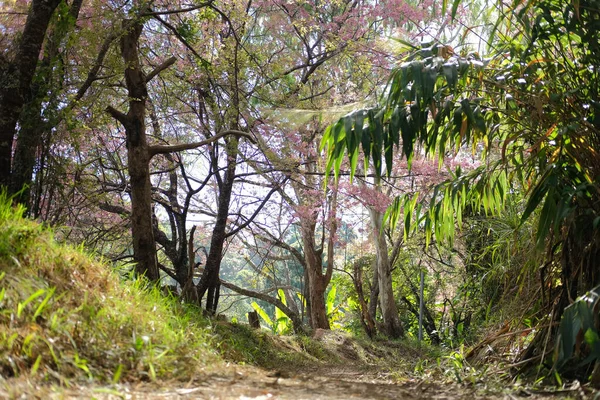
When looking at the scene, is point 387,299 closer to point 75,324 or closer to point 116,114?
point 116,114

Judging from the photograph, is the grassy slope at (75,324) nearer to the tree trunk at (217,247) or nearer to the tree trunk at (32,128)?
the tree trunk at (32,128)

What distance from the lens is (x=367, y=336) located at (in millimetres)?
9445

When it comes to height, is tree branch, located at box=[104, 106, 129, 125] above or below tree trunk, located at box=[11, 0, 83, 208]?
above

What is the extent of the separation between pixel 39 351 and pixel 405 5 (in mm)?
8321

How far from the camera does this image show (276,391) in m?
2.32

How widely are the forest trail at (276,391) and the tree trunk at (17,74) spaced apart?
2065 mm

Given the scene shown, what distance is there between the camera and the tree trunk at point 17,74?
3.67 meters

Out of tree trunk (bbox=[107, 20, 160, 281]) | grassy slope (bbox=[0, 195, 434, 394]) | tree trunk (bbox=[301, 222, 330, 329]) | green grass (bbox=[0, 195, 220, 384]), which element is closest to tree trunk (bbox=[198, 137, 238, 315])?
tree trunk (bbox=[107, 20, 160, 281])

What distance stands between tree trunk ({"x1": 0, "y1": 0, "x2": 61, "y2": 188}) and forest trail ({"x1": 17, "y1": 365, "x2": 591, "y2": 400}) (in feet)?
6.78

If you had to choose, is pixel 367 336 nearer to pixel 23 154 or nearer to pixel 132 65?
pixel 132 65

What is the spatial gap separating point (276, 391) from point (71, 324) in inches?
32.9

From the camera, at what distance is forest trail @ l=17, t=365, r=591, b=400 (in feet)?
6.48

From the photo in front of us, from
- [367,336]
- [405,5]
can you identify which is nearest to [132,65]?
[405,5]

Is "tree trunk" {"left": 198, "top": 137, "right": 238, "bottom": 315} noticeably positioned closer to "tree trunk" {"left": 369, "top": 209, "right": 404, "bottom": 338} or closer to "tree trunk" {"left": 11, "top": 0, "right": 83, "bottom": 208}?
Result: "tree trunk" {"left": 11, "top": 0, "right": 83, "bottom": 208}
